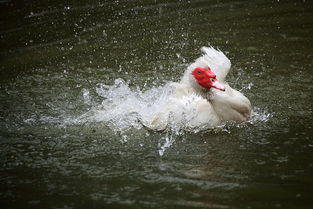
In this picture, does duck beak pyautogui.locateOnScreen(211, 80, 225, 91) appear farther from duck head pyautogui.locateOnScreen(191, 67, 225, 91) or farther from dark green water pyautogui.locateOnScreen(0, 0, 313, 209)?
dark green water pyautogui.locateOnScreen(0, 0, 313, 209)

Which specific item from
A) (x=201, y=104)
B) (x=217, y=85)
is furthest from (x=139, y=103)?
(x=217, y=85)

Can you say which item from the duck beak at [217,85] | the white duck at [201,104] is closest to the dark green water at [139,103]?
the white duck at [201,104]

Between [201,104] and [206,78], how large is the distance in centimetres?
31

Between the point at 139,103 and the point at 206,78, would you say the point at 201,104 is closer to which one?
the point at 206,78

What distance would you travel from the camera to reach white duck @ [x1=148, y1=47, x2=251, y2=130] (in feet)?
19.1

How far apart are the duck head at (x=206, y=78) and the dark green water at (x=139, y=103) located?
1.88ft

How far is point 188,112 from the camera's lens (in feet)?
19.1

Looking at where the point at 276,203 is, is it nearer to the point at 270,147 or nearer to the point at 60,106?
the point at 270,147

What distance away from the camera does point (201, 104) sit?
5879 millimetres

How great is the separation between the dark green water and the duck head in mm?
574

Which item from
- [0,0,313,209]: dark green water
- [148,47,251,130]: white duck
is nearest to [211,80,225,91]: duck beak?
[148,47,251,130]: white duck

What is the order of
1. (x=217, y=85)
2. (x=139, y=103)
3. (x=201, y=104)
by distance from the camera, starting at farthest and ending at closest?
1. (x=139, y=103)
2. (x=201, y=104)
3. (x=217, y=85)

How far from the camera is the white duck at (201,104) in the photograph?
19.1ft

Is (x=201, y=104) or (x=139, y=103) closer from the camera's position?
(x=201, y=104)
